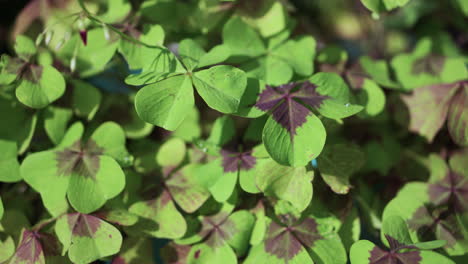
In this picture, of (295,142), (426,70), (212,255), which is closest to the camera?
(295,142)

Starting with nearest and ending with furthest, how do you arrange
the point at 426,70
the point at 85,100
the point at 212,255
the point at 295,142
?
the point at 295,142
the point at 212,255
the point at 85,100
the point at 426,70

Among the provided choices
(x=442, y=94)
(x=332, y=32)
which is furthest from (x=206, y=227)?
(x=332, y=32)

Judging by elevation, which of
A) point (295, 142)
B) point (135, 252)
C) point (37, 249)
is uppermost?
point (295, 142)

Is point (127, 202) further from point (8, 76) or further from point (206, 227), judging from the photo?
point (8, 76)

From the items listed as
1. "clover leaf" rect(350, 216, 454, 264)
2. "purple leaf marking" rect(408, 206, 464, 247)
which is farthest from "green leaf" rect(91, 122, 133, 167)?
"purple leaf marking" rect(408, 206, 464, 247)

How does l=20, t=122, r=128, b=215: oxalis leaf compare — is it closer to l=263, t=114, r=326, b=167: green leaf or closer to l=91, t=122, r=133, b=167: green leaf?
l=91, t=122, r=133, b=167: green leaf

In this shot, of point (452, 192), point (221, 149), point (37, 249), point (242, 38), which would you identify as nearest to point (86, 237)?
point (37, 249)

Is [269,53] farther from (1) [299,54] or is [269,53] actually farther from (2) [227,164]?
(2) [227,164]
